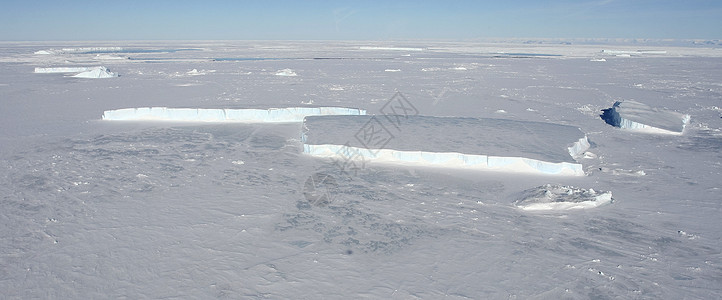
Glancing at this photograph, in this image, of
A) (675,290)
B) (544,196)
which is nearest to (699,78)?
(544,196)

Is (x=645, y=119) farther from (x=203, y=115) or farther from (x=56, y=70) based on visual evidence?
(x=56, y=70)

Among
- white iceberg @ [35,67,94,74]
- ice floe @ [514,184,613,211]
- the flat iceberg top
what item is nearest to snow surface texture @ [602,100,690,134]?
the flat iceberg top

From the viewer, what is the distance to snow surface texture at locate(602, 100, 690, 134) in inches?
394

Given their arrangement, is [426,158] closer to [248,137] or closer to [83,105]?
[248,137]

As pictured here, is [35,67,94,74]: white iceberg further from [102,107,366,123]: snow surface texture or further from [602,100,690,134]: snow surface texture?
[602,100,690,134]: snow surface texture

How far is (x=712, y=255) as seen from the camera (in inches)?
176

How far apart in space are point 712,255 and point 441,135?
4.72 meters

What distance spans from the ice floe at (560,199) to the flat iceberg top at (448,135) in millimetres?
1205

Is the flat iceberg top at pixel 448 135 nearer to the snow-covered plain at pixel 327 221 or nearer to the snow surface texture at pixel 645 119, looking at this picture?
the snow-covered plain at pixel 327 221

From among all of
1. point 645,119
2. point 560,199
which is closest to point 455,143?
point 560,199

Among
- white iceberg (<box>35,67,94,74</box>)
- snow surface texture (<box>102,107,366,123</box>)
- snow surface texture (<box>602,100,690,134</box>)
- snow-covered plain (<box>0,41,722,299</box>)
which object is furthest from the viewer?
white iceberg (<box>35,67,94,74</box>)

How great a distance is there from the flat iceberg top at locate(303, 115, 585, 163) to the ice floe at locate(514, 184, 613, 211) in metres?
1.21

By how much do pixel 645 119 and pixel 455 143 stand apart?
5775 mm

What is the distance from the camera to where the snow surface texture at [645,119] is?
10.0 metres
